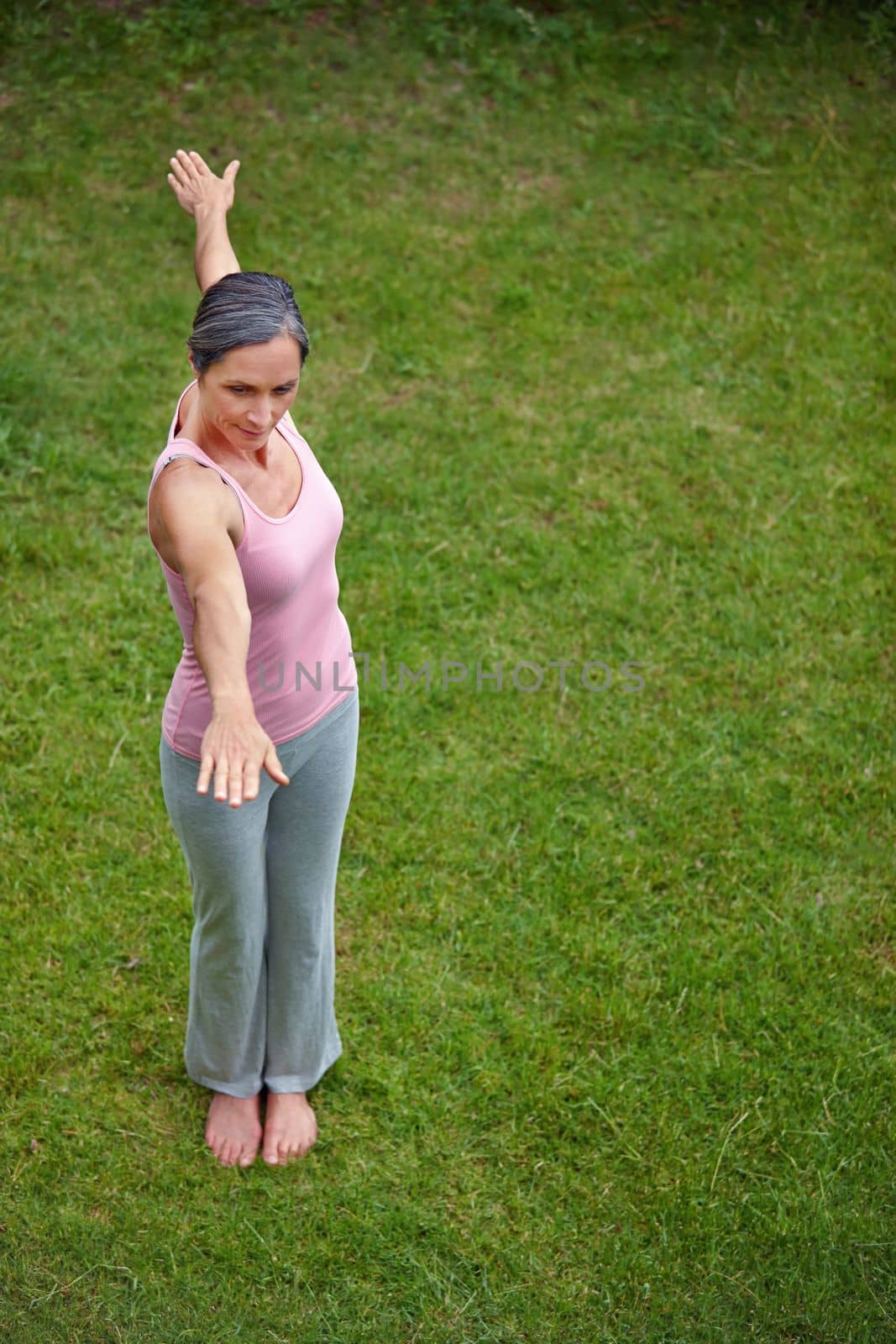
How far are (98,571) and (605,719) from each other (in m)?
1.89

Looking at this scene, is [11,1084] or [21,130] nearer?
[11,1084]

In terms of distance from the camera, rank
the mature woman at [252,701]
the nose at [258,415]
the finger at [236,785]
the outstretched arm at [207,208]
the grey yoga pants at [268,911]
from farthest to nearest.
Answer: the outstretched arm at [207,208] → the grey yoga pants at [268,911] → the nose at [258,415] → the mature woman at [252,701] → the finger at [236,785]

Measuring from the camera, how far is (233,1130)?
3.29 m

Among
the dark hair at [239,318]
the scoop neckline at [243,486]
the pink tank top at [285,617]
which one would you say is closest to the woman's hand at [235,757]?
the pink tank top at [285,617]

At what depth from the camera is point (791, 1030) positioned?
11.8 feet

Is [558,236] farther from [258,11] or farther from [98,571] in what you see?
[98,571]

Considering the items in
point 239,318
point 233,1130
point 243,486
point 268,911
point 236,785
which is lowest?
point 233,1130

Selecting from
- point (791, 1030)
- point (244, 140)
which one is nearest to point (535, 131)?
point (244, 140)

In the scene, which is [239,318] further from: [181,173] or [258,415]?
[181,173]

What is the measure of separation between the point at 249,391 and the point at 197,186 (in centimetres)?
98

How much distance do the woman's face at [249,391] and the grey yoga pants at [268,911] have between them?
0.66m

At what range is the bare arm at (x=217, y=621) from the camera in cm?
203

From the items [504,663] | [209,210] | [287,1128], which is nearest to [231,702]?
[209,210]

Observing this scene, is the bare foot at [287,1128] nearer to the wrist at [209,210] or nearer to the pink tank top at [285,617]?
the pink tank top at [285,617]
